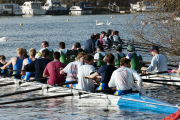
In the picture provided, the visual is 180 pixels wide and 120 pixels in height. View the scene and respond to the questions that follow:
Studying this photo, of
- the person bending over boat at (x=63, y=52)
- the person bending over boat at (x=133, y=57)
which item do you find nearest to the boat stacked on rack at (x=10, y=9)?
the person bending over boat at (x=63, y=52)

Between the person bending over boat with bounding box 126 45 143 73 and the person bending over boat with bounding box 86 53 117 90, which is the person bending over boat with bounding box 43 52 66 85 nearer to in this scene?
the person bending over boat with bounding box 86 53 117 90

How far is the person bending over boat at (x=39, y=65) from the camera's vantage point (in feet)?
34.8

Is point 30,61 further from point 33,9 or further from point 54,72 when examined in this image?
point 33,9

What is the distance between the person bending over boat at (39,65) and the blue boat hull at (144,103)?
2.90m

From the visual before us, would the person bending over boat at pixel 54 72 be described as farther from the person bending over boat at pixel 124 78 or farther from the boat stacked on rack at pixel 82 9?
the boat stacked on rack at pixel 82 9

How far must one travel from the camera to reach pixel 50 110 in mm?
9953

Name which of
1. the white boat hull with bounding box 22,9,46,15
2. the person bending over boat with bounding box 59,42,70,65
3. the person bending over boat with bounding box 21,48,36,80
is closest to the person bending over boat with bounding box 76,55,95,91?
the person bending over boat with bounding box 21,48,36,80

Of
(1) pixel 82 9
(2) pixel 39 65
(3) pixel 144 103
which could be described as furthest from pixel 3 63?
(1) pixel 82 9

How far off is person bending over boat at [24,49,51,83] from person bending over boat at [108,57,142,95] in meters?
2.70

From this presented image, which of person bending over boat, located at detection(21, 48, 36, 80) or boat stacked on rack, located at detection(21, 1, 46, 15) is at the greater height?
boat stacked on rack, located at detection(21, 1, 46, 15)

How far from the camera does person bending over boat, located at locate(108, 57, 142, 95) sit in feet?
27.8

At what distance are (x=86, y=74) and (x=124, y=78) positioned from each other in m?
1.22

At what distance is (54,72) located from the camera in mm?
10328

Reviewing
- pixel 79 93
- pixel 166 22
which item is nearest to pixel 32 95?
pixel 79 93
